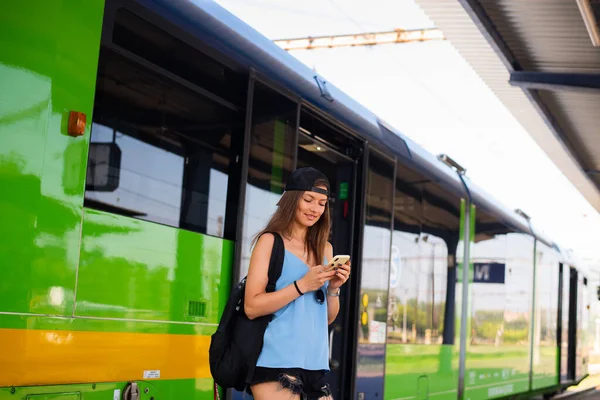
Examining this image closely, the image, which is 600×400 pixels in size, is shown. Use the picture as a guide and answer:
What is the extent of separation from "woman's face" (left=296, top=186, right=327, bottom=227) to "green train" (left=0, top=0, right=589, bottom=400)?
1.13 metres

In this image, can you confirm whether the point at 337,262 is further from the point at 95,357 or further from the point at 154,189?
the point at 154,189

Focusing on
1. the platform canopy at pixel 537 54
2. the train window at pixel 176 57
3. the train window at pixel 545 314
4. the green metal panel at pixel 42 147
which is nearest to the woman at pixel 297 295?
the green metal panel at pixel 42 147

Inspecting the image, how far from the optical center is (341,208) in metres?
7.82

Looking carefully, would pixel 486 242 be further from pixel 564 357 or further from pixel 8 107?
pixel 8 107

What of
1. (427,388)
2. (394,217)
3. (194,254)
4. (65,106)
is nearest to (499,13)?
(394,217)

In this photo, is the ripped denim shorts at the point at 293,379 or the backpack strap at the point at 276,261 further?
the backpack strap at the point at 276,261

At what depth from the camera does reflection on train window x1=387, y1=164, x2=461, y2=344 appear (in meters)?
8.61

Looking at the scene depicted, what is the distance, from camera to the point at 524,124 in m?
14.7

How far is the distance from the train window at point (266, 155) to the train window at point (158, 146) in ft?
0.71

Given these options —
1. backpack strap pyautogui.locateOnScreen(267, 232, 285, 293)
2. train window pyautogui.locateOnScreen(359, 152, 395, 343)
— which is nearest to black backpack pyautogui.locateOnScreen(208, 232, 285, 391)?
backpack strap pyautogui.locateOnScreen(267, 232, 285, 293)

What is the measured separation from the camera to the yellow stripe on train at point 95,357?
369 cm

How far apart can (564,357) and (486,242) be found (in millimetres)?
7616

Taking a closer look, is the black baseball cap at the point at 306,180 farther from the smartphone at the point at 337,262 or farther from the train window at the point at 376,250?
the train window at the point at 376,250

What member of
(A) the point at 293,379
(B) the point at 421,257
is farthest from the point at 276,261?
(B) the point at 421,257
